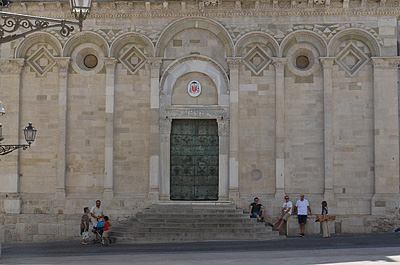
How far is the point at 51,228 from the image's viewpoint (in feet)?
73.2

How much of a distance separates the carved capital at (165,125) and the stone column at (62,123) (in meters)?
3.43

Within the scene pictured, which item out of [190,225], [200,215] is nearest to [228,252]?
[190,225]

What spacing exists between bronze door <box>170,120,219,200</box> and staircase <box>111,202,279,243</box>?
28.6 inches

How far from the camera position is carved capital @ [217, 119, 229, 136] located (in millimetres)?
22688

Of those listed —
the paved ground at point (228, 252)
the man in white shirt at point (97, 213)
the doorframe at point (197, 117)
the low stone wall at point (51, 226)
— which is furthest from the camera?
the doorframe at point (197, 117)

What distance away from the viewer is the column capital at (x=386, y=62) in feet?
73.3

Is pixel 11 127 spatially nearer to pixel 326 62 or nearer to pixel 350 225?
pixel 326 62

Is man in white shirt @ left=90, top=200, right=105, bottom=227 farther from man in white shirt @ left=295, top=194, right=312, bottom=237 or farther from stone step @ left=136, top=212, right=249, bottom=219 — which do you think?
man in white shirt @ left=295, top=194, right=312, bottom=237

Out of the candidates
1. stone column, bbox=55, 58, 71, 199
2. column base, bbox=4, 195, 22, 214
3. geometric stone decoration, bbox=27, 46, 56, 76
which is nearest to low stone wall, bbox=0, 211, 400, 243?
column base, bbox=4, 195, 22, 214

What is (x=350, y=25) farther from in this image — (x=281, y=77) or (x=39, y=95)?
(x=39, y=95)

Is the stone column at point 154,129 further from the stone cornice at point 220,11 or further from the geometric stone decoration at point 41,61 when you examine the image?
the geometric stone decoration at point 41,61

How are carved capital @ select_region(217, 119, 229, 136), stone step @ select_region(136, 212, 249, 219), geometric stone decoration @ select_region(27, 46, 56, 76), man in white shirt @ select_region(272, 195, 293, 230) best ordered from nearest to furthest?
stone step @ select_region(136, 212, 249, 219), man in white shirt @ select_region(272, 195, 293, 230), carved capital @ select_region(217, 119, 229, 136), geometric stone decoration @ select_region(27, 46, 56, 76)

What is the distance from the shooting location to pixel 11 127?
2277 centimetres

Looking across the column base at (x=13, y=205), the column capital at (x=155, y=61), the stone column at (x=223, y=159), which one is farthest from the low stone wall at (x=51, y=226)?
the column capital at (x=155, y=61)
